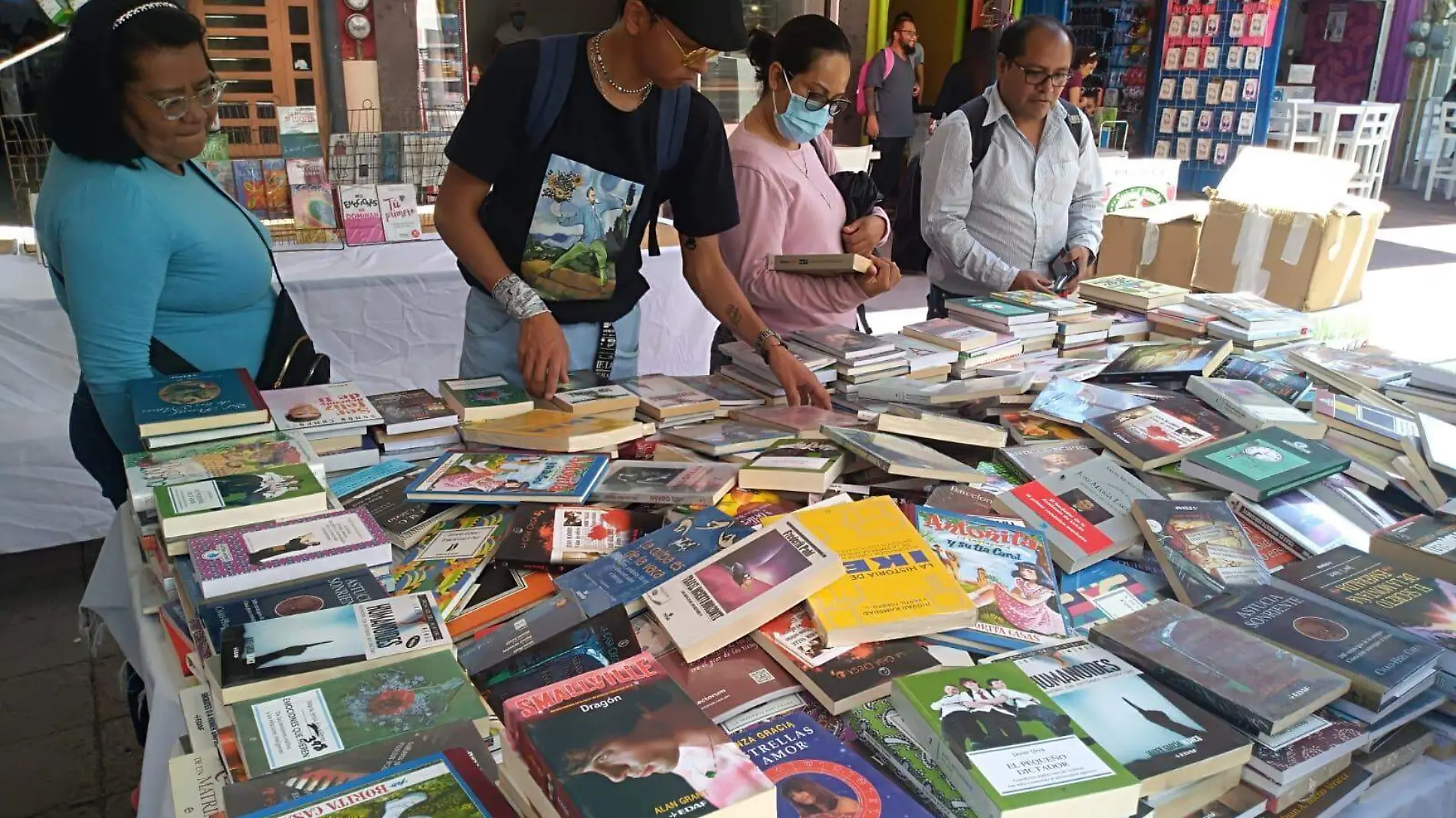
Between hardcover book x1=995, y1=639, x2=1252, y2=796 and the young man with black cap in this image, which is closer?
hardcover book x1=995, y1=639, x2=1252, y2=796

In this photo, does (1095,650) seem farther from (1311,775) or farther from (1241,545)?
(1241,545)

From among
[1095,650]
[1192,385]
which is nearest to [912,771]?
[1095,650]

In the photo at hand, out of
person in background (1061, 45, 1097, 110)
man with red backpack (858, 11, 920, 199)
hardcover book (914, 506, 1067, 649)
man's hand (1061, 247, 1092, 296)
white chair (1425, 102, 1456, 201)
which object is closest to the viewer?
hardcover book (914, 506, 1067, 649)

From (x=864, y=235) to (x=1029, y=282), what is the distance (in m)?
0.58

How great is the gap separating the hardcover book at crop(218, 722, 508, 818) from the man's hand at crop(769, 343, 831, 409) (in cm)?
115

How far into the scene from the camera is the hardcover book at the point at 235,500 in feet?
4.25

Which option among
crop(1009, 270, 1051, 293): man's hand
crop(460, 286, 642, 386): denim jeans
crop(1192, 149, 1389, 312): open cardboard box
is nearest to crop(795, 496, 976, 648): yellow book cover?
crop(460, 286, 642, 386): denim jeans

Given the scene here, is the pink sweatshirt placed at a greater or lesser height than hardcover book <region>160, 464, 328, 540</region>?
greater

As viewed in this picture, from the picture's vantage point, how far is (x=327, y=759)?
899 mm

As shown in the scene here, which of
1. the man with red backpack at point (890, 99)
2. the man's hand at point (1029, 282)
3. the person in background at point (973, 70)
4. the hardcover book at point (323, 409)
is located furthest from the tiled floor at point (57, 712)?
the man with red backpack at point (890, 99)

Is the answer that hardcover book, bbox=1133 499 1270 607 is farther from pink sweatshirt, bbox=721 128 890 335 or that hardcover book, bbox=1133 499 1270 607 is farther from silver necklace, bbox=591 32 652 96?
silver necklace, bbox=591 32 652 96

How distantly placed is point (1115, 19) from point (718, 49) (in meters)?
10.3

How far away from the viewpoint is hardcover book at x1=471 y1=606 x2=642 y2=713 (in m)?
1.09

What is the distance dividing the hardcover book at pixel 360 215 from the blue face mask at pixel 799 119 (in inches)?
77.2
